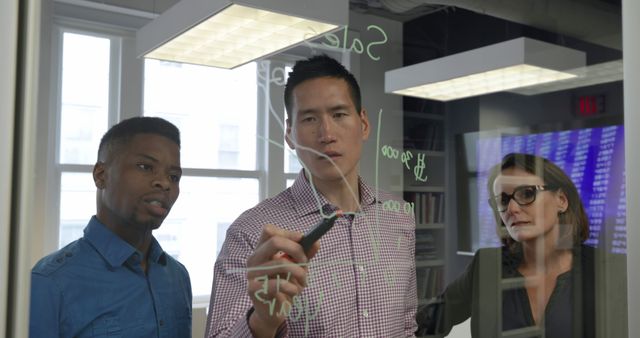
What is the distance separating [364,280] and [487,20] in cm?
71

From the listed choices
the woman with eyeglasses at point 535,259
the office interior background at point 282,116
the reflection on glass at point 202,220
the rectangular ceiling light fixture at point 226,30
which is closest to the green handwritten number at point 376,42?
the office interior background at point 282,116

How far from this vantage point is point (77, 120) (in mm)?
771

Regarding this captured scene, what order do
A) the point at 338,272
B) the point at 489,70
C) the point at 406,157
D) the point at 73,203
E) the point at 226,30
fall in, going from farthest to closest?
the point at 489,70 < the point at 406,157 < the point at 338,272 < the point at 226,30 < the point at 73,203

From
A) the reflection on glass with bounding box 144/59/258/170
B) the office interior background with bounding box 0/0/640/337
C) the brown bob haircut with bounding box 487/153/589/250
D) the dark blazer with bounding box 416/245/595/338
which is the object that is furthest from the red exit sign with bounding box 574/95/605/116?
the reflection on glass with bounding box 144/59/258/170

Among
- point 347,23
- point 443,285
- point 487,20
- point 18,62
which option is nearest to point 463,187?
point 443,285

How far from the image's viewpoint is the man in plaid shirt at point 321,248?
92cm

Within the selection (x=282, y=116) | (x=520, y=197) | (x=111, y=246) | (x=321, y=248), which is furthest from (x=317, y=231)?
(x=520, y=197)

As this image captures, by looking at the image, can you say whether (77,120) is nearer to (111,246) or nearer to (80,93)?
(80,93)

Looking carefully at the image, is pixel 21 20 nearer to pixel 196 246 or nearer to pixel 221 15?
pixel 221 15

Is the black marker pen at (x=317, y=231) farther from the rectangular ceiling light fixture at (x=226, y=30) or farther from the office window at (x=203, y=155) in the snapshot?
the rectangular ceiling light fixture at (x=226, y=30)

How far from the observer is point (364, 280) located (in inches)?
42.3

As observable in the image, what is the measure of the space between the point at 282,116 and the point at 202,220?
0.22 m

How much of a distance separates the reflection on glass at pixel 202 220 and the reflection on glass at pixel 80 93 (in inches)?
A: 5.6

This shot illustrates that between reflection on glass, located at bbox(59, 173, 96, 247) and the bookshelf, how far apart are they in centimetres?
62
